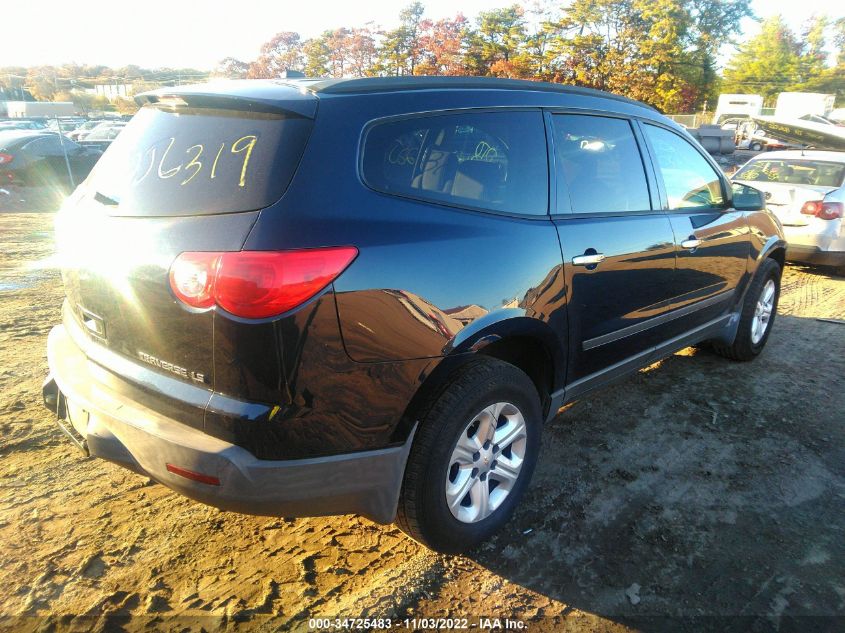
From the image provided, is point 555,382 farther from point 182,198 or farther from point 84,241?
point 84,241

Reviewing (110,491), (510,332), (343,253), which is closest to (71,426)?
(110,491)

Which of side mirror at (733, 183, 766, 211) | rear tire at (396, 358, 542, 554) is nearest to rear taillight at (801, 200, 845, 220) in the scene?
side mirror at (733, 183, 766, 211)

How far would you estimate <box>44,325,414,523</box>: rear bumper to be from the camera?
1.92 meters

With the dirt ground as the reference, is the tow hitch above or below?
above

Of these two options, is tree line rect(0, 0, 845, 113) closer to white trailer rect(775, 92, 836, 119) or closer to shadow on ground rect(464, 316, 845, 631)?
white trailer rect(775, 92, 836, 119)

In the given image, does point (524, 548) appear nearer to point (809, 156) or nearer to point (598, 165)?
point (598, 165)

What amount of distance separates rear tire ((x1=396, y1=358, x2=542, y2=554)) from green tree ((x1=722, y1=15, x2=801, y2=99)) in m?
66.3

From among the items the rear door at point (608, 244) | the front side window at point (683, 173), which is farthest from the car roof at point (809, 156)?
the rear door at point (608, 244)

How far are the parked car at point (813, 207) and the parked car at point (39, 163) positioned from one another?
13.3m

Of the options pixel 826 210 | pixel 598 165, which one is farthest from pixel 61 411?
pixel 826 210

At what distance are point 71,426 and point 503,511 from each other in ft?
5.83

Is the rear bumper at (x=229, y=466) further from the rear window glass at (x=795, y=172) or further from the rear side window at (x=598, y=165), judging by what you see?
the rear window glass at (x=795, y=172)

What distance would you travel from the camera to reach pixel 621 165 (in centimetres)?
325

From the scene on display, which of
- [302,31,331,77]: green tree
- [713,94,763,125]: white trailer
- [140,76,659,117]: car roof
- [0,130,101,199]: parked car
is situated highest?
[302,31,331,77]: green tree
